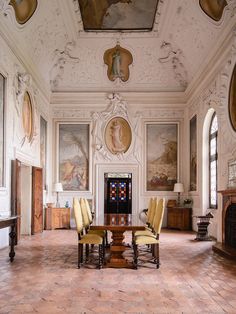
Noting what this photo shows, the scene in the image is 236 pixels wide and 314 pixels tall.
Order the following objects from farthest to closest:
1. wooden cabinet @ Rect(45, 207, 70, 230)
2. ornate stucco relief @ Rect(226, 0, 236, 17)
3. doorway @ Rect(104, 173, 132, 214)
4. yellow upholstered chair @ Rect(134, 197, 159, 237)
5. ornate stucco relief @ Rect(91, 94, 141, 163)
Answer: doorway @ Rect(104, 173, 132, 214) < ornate stucco relief @ Rect(91, 94, 141, 163) < wooden cabinet @ Rect(45, 207, 70, 230) < ornate stucco relief @ Rect(226, 0, 236, 17) < yellow upholstered chair @ Rect(134, 197, 159, 237)

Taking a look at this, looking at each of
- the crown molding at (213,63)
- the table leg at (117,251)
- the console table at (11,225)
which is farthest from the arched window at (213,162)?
the console table at (11,225)

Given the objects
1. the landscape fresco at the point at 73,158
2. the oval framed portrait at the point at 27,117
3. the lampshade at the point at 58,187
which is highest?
the oval framed portrait at the point at 27,117

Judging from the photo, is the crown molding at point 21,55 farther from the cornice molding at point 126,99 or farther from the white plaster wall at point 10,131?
the cornice molding at point 126,99

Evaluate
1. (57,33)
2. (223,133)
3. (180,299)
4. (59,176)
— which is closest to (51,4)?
(57,33)

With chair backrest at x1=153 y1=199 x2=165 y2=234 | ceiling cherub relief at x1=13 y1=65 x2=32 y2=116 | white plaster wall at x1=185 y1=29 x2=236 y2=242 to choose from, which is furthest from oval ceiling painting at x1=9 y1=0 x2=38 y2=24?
chair backrest at x1=153 y1=199 x2=165 y2=234

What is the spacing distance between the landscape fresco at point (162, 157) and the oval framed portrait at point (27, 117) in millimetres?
5287

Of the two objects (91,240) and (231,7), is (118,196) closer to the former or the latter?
(91,240)

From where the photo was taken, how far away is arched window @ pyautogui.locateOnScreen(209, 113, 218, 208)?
1248 cm

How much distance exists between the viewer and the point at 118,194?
54.2 feet

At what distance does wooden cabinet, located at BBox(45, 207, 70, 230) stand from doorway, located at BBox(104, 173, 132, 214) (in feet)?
6.21

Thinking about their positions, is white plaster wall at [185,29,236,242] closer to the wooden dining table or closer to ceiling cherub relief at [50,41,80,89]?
the wooden dining table

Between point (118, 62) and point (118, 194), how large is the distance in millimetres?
5339

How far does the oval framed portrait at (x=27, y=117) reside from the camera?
11859mm

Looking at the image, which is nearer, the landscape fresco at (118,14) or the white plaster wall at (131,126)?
the landscape fresco at (118,14)
